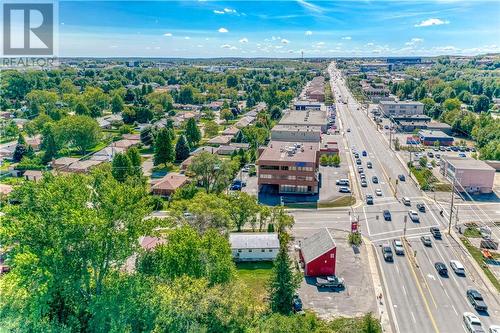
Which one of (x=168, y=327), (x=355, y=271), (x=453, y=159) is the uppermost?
(x=453, y=159)

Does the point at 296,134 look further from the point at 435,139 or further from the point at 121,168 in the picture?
the point at 121,168

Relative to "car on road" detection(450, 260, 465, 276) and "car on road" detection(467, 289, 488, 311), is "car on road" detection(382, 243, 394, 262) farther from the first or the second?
"car on road" detection(467, 289, 488, 311)

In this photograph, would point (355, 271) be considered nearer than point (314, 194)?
Yes

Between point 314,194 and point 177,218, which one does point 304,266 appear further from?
point 314,194

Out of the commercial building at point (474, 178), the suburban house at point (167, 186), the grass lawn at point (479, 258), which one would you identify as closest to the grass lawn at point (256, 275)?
the grass lawn at point (479, 258)

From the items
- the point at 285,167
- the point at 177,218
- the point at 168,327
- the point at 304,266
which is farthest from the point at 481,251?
the point at 168,327

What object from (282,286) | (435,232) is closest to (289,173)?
(435,232)
